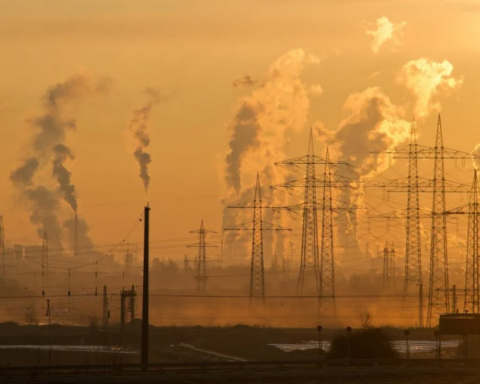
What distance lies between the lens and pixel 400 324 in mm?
174250

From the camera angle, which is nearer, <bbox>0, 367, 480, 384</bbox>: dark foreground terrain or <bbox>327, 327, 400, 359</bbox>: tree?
<bbox>0, 367, 480, 384</bbox>: dark foreground terrain

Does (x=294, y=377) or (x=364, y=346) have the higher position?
(x=364, y=346)

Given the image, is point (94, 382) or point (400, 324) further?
point (400, 324)

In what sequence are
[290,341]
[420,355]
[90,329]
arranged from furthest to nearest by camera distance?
[90,329] → [290,341] → [420,355]

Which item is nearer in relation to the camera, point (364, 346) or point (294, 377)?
point (294, 377)

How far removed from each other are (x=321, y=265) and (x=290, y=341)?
9.68 meters

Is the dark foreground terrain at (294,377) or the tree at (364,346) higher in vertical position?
the tree at (364,346)

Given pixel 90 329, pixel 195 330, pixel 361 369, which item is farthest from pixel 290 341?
pixel 361 369

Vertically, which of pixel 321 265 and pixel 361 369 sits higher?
pixel 321 265

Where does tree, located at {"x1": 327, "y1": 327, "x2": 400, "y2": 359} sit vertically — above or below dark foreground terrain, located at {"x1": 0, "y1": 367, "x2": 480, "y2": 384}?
above

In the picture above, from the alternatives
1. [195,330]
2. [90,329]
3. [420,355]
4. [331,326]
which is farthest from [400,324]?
[420,355]

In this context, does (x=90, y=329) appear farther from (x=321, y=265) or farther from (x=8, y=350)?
(x=8, y=350)

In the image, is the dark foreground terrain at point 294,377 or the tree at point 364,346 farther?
the tree at point 364,346

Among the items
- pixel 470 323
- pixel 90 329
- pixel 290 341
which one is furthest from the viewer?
pixel 90 329
